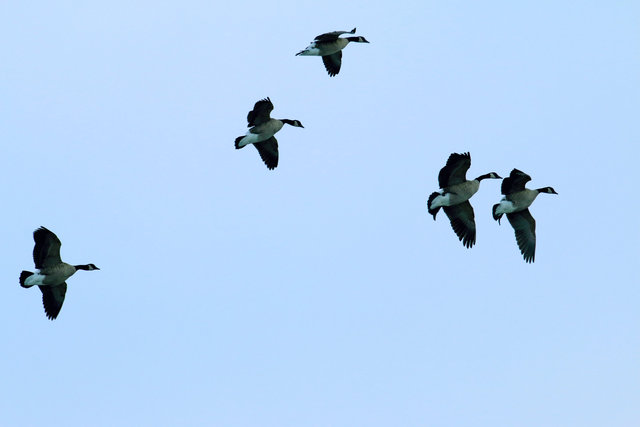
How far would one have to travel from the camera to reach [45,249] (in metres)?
28.2

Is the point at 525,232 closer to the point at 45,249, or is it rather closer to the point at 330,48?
the point at 330,48

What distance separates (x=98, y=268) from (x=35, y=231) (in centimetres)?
274

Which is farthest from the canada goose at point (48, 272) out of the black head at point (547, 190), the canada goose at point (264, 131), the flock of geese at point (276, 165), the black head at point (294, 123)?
the black head at point (547, 190)

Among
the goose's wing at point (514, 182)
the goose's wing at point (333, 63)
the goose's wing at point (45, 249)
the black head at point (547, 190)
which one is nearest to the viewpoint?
the goose's wing at point (45, 249)

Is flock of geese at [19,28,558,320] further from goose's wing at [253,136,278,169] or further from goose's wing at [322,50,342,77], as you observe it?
goose's wing at [322,50,342,77]

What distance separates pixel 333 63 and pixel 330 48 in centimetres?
114

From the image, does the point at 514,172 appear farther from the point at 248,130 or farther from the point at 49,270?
the point at 49,270

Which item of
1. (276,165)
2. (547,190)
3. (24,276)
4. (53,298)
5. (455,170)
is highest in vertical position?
(276,165)

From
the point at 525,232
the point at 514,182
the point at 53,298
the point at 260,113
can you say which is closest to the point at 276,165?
the point at 260,113

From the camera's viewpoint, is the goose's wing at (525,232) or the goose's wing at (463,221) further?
the goose's wing at (525,232)

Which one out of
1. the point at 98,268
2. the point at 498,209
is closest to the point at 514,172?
the point at 498,209

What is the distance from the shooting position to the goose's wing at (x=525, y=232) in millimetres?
31438

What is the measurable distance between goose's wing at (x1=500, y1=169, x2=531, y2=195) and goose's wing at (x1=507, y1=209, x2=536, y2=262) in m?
0.91

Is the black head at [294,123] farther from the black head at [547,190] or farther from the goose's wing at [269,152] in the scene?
the black head at [547,190]
